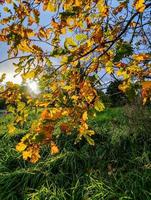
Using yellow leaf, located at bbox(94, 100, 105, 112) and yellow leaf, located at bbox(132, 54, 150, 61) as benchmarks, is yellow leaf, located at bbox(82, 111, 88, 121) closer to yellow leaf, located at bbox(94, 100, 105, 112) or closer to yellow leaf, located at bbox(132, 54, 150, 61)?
yellow leaf, located at bbox(94, 100, 105, 112)

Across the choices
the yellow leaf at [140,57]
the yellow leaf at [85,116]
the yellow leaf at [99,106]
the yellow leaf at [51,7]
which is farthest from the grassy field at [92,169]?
the yellow leaf at [140,57]

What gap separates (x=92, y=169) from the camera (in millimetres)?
7043

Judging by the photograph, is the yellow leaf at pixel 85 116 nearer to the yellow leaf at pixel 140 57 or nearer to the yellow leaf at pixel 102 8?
the yellow leaf at pixel 140 57

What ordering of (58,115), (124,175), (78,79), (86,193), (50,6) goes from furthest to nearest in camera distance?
(124,175) < (86,193) < (50,6) < (78,79) < (58,115)

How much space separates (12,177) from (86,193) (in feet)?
5.05

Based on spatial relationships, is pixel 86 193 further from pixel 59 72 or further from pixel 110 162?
pixel 59 72

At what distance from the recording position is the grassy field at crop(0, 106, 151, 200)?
20.8 feet

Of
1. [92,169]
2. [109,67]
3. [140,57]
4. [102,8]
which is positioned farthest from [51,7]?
[92,169]

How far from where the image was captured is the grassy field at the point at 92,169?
635cm

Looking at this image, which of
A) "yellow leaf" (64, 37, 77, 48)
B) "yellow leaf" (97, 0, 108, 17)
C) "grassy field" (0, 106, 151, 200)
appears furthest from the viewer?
"grassy field" (0, 106, 151, 200)

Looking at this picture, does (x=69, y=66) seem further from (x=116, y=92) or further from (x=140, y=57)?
(x=116, y=92)

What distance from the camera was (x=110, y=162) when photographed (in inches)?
295

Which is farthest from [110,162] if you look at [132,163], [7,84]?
[7,84]

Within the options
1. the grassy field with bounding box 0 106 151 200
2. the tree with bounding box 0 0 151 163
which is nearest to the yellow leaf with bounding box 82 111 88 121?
the tree with bounding box 0 0 151 163
